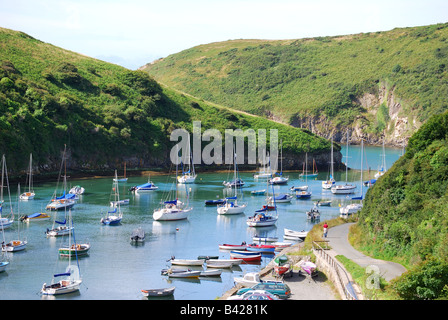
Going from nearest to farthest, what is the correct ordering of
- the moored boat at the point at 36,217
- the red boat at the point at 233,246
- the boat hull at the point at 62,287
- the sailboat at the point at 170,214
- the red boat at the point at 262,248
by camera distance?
the boat hull at the point at 62,287 → the red boat at the point at 233,246 → the red boat at the point at 262,248 → the moored boat at the point at 36,217 → the sailboat at the point at 170,214

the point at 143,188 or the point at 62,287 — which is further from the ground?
the point at 143,188

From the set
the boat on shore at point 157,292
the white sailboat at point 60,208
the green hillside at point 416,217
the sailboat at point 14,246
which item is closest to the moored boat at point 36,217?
the white sailboat at point 60,208

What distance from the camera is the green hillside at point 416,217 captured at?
2612 centimetres

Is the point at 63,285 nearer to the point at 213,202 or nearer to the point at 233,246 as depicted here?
the point at 233,246

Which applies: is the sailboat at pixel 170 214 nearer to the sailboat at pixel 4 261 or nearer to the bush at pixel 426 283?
the sailboat at pixel 4 261

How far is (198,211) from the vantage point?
74188 mm

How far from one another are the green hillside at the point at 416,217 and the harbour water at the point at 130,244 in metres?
10.2

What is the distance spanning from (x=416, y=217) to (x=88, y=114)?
88.8 meters

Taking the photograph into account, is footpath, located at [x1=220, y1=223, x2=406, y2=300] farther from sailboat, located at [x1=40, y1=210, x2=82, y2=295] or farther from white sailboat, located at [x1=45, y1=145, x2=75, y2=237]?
white sailboat, located at [x1=45, y1=145, x2=75, y2=237]

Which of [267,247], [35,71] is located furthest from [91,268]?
[35,71]

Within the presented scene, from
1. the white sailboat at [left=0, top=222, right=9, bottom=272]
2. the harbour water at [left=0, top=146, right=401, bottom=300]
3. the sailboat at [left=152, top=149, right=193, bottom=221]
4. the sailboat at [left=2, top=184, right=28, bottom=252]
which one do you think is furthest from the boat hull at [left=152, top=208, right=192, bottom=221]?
the white sailboat at [left=0, top=222, right=9, bottom=272]

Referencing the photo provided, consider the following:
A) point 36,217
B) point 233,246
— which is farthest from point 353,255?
point 36,217

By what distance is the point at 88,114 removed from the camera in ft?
377
